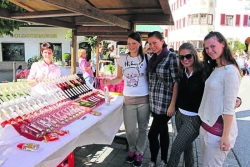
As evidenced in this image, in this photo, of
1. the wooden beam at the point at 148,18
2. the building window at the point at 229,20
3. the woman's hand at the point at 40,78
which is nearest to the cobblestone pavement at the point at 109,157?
the woman's hand at the point at 40,78

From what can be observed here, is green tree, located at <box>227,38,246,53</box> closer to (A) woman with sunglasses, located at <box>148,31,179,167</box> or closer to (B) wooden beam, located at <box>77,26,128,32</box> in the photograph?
(B) wooden beam, located at <box>77,26,128,32</box>

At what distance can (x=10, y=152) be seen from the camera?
162 cm

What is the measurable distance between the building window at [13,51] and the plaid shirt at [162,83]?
1613cm

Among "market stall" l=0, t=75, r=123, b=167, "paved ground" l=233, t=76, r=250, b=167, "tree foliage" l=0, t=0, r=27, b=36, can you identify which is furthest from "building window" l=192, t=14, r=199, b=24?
"market stall" l=0, t=75, r=123, b=167

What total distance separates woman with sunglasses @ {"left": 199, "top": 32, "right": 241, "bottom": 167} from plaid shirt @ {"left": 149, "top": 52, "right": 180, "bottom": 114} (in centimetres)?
62

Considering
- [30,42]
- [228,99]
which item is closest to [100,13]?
[228,99]

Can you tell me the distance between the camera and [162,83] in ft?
8.54

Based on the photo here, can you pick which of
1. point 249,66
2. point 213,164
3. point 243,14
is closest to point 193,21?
point 243,14

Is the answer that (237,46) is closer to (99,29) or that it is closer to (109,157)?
(99,29)

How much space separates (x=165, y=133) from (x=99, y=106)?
918mm

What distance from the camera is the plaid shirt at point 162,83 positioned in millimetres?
2559

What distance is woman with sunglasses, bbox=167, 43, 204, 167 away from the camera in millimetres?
2230

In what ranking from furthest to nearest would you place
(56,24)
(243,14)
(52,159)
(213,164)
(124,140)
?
(243,14)
(56,24)
(124,140)
(213,164)
(52,159)

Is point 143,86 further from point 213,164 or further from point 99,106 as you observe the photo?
point 213,164
